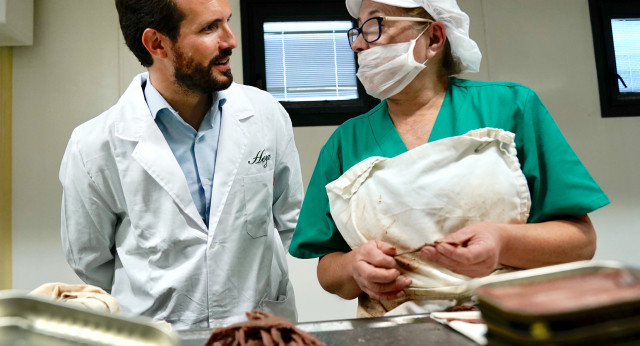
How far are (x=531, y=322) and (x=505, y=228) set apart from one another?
21.8 inches

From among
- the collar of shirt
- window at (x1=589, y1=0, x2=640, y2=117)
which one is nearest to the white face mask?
the collar of shirt

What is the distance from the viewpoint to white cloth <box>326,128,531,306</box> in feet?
3.60

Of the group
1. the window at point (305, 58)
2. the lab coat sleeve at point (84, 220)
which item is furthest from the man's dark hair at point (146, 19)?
the window at point (305, 58)

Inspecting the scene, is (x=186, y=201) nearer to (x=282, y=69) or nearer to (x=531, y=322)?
(x=531, y=322)

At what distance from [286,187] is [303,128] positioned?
1244 millimetres

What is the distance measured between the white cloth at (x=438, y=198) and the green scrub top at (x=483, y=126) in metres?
0.05

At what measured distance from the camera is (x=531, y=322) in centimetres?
51

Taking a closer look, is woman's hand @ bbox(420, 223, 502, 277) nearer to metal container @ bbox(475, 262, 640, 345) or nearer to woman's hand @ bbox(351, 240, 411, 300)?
woman's hand @ bbox(351, 240, 411, 300)

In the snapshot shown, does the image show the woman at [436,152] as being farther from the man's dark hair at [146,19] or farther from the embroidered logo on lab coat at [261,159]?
the man's dark hair at [146,19]

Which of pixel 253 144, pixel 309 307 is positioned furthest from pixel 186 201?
pixel 309 307

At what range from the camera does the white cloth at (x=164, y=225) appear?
1580mm

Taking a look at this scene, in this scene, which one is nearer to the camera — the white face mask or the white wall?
the white face mask

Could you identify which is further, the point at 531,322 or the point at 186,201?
the point at 186,201

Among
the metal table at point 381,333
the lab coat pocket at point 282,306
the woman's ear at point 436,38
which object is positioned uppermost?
the woman's ear at point 436,38
